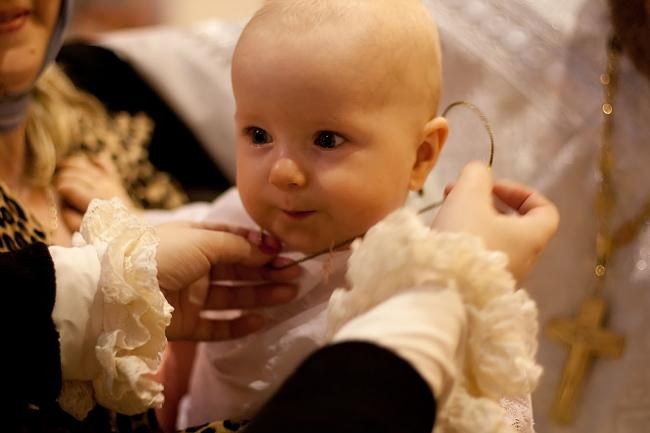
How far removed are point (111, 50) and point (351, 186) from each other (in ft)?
2.89

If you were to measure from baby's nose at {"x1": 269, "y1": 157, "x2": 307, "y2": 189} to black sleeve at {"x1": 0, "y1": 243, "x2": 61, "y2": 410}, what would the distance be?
20 centimetres

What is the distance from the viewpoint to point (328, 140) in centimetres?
72

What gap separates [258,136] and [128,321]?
201 millimetres

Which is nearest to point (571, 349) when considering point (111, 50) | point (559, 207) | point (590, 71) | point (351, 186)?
point (559, 207)

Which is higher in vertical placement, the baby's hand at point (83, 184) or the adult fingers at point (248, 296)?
the adult fingers at point (248, 296)

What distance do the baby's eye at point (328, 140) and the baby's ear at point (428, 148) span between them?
9 cm

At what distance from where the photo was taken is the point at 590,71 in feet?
3.68

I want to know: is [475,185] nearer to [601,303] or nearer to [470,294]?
[470,294]

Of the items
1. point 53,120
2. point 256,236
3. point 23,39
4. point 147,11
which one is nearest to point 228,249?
point 256,236

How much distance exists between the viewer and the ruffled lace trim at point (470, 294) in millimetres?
557

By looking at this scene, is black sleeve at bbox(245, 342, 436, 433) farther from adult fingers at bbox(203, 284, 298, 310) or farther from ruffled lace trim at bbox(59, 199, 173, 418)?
adult fingers at bbox(203, 284, 298, 310)

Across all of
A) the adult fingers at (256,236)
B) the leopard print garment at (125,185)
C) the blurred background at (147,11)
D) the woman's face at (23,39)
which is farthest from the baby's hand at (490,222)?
the blurred background at (147,11)

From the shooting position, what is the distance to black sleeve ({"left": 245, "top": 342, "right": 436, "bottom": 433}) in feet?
1.53

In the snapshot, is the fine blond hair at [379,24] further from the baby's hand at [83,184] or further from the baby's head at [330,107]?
the baby's hand at [83,184]
